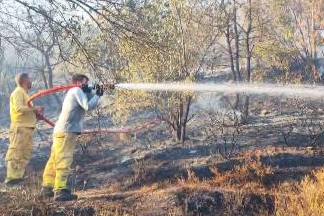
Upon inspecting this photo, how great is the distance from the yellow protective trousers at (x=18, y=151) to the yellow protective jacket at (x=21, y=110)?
100 millimetres

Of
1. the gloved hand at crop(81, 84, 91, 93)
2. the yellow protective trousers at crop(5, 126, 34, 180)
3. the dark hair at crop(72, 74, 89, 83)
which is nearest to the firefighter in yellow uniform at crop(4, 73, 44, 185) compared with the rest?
the yellow protective trousers at crop(5, 126, 34, 180)

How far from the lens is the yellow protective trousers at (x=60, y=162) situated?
620 centimetres

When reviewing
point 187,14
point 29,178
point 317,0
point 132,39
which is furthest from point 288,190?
point 317,0

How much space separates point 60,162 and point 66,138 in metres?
0.33

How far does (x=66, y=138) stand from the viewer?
6.32 m

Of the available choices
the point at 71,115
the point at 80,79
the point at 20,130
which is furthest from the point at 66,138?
the point at 20,130

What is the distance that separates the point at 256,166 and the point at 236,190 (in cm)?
151

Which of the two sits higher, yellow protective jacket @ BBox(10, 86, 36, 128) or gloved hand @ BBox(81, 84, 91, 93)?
gloved hand @ BBox(81, 84, 91, 93)

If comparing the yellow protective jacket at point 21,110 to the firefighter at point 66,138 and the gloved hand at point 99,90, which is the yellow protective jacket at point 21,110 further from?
the gloved hand at point 99,90

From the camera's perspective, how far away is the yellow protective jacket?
7.62m

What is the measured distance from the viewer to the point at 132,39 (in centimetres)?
564

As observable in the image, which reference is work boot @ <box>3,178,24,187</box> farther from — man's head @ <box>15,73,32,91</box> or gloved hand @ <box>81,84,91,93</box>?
gloved hand @ <box>81,84,91,93</box>

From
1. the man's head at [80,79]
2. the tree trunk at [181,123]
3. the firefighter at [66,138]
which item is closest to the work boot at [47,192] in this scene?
the firefighter at [66,138]

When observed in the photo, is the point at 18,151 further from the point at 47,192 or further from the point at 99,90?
the point at 99,90
